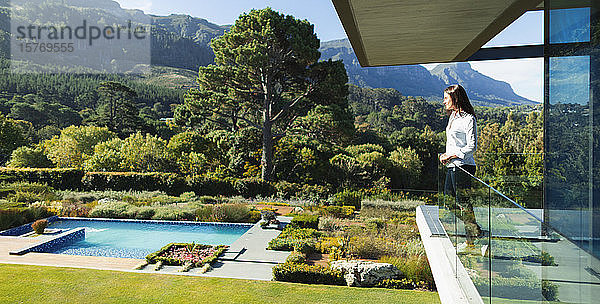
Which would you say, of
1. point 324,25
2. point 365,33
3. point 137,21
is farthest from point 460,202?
point 137,21

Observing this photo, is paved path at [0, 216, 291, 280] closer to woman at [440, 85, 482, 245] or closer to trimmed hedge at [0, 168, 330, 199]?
woman at [440, 85, 482, 245]

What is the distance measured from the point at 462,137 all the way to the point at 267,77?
42.1 ft

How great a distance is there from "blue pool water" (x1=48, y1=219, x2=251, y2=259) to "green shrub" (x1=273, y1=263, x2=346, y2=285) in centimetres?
340

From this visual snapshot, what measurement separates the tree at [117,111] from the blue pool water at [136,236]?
1860 cm

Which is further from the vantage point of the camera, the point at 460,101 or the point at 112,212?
the point at 112,212

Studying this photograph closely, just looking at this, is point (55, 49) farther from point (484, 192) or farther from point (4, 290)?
point (484, 192)

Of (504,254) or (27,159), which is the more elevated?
(27,159)

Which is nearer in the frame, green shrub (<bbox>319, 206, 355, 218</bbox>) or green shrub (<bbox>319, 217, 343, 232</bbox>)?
green shrub (<bbox>319, 217, 343, 232</bbox>)

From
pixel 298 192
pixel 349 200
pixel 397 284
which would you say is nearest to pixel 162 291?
pixel 397 284

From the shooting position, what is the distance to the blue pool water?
Result: 8.94 meters

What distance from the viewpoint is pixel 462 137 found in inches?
138

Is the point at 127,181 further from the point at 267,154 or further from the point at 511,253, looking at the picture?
the point at 511,253

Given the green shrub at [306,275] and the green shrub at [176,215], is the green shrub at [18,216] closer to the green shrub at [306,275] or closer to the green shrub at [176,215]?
the green shrub at [176,215]

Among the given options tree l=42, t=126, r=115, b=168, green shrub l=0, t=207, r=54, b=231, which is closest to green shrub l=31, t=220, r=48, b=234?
green shrub l=0, t=207, r=54, b=231
